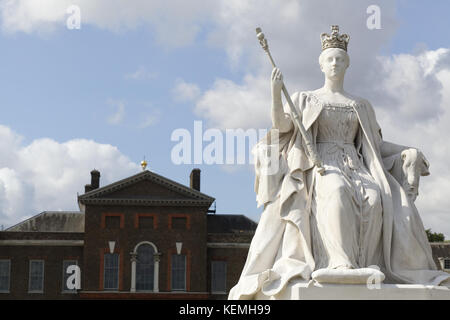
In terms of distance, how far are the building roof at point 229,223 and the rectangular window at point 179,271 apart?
4381mm

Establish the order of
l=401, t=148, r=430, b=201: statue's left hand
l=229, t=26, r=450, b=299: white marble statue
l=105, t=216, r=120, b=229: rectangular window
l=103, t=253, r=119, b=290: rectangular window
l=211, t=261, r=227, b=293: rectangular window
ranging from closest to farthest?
l=229, t=26, r=450, b=299: white marble statue → l=401, t=148, r=430, b=201: statue's left hand → l=103, t=253, r=119, b=290: rectangular window → l=211, t=261, r=227, b=293: rectangular window → l=105, t=216, r=120, b=229: rectangular window

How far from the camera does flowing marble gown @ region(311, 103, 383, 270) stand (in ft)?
23.7

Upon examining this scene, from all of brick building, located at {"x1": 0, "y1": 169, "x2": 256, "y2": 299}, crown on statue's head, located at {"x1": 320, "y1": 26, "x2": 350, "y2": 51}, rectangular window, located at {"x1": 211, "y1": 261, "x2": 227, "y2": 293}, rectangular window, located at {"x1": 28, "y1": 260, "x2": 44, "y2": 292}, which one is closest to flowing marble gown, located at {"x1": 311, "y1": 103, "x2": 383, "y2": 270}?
crown on statue's head, located at {"x1": 320, "y1": 26, "x2": 350, "y2": 51}

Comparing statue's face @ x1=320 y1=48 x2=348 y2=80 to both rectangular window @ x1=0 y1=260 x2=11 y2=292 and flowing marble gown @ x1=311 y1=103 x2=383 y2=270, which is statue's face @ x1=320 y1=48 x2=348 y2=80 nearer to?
flowing marble gown @ x1=311 y1=103 x2=383 y2=270

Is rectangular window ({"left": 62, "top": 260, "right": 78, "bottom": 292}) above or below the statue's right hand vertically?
below

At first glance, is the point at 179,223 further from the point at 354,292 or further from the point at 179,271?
the point at 354,292

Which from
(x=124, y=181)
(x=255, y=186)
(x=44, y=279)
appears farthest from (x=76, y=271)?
(x=255, y=186)

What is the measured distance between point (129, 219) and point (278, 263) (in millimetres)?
40194

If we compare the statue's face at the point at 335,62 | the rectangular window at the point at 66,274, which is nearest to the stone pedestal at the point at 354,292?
the statue's face at the point at 335,62

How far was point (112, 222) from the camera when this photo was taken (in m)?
46.9

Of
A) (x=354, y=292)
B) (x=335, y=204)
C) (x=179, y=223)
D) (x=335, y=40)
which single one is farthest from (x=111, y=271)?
(x=354, y=292)

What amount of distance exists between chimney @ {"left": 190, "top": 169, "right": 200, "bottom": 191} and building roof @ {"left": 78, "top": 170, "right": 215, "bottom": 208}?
10.6 feet

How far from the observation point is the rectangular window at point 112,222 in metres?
46.8

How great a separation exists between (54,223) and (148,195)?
709 cm
